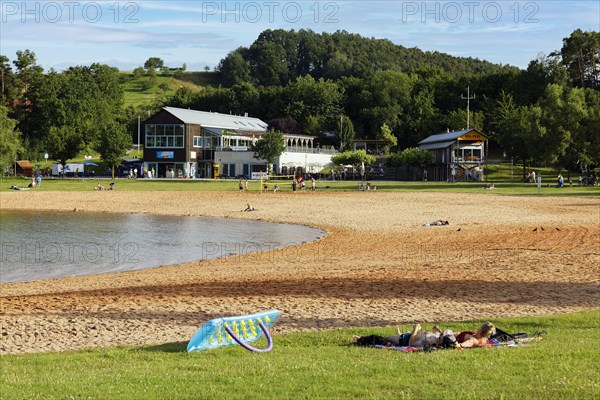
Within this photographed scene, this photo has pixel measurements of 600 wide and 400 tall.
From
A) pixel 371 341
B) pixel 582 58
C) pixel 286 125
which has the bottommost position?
pixel 371 341

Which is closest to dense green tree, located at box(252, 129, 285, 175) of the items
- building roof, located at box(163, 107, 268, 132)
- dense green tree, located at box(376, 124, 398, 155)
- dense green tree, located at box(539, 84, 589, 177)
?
building roof, located at box(163, 107, 268, 132)

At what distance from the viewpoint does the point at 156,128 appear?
105 m

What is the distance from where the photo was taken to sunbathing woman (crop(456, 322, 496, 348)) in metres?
11.7

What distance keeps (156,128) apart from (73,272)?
80304 millimetres

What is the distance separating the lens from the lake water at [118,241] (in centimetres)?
2812

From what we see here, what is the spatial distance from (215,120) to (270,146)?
804 inches

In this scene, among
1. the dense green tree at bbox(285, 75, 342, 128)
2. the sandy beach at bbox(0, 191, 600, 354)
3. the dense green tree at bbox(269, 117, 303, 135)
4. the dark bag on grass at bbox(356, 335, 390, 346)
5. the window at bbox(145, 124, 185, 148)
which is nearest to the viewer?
the dark bag on grass at bbox(356, 335, 390, 346)

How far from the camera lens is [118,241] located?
1428 inches

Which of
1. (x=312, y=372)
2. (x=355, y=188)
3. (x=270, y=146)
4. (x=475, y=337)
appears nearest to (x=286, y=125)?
(x=270, y=146)

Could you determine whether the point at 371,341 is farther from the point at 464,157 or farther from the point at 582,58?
the point at 582,58

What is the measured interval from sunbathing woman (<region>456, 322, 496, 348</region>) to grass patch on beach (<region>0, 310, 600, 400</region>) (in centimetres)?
39

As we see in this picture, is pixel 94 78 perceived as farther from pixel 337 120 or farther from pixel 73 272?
pixel 73 272

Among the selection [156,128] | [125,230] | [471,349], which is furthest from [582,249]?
[156,128]

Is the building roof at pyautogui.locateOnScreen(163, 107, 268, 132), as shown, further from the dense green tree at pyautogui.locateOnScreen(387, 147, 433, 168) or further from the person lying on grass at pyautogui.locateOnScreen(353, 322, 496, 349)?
the person lying on grass at pyautogui.locateOnScreen(353, 322, 496, 349)
